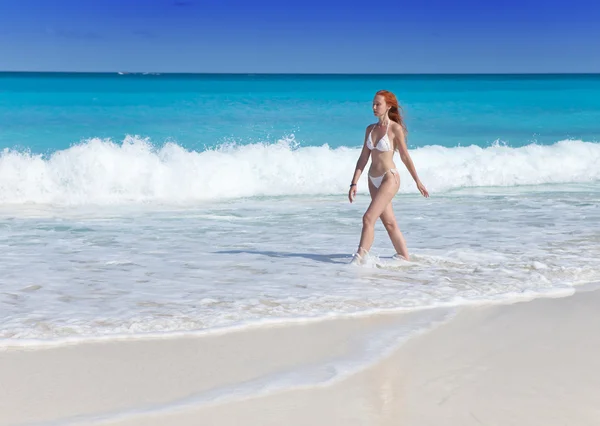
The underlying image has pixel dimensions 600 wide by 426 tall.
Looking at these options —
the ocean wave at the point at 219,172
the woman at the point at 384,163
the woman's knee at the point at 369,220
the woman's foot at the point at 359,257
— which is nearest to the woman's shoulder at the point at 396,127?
the woman at the point at 384,163

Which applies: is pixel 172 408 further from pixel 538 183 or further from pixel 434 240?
pixel 538 183

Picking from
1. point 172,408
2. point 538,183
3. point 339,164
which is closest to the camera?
point 172,408

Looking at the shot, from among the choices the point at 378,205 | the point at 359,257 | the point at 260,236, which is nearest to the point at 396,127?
the point at 378,205

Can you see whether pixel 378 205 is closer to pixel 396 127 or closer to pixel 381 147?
pixel 381 147

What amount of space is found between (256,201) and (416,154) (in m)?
7.20

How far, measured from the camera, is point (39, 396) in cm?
416

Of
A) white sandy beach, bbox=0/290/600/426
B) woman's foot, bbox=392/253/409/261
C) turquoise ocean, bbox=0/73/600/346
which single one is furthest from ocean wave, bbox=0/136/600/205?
white sandy beach, bbox=0/290/600/426

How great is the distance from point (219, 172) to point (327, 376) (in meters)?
10.6

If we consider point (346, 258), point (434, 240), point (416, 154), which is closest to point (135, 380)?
point (346, 258)

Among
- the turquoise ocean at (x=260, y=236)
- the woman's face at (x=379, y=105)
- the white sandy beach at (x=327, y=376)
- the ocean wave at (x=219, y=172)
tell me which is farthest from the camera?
the ocean wave at (x=219, y=172)

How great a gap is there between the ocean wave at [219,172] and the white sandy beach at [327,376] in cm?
816

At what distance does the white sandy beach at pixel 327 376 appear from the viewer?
12.8 ft

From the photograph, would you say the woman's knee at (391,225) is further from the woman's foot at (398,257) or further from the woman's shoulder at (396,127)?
the woman's shoulder at (396,127)

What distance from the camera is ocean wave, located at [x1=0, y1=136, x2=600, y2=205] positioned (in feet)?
45.3
